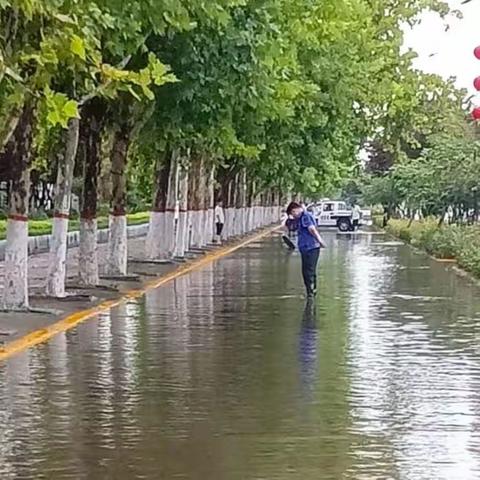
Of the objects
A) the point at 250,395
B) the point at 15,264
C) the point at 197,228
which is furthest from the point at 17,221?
the point at 197,228

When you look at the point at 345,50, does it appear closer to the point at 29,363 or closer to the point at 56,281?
the point at 56,281

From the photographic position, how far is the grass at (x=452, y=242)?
34906 mm

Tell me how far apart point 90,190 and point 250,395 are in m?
13.6

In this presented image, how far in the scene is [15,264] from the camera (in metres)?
20.3

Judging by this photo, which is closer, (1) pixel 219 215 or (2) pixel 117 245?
(2) pixel 117 245

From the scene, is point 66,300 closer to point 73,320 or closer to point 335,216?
point 73,320

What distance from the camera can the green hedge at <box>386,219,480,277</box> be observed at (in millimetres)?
34969

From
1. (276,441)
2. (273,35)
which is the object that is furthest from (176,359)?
(273,35)

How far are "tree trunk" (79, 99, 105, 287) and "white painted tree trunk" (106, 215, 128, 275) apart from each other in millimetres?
2815

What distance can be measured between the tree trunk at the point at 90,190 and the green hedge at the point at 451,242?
33.3 ft

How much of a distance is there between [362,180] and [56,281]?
277 feet

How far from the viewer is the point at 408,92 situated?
1796 inches

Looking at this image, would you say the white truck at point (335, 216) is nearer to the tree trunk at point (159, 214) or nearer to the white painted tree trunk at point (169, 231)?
the white painted tree trunk at point (169, 231)

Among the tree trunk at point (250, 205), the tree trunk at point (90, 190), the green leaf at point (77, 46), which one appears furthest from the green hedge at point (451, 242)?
the green leaf at point (77, 46)
